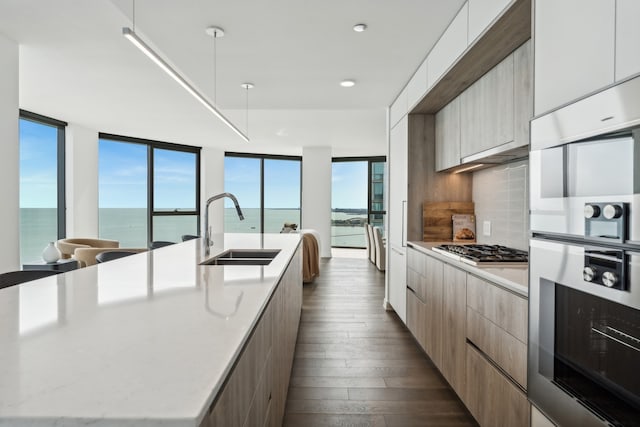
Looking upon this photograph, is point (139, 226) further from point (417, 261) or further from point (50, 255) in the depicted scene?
point (417, 261)

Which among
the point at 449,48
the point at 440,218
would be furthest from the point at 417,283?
the point at 449,48

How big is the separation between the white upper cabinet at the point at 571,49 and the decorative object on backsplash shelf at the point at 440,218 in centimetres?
198

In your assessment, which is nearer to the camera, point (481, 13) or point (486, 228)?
point (481, 13)

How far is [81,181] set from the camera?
6.18 m

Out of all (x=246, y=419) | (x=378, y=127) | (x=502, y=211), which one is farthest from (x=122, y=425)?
(x=378, y=127)

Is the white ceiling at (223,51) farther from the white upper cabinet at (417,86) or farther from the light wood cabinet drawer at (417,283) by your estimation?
the light wood cabinet drawer at (417,283)

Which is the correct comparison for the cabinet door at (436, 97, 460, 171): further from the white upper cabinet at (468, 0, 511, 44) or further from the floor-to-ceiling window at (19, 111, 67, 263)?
the floor-to-ceiling window at (19, 111, 67, 263)

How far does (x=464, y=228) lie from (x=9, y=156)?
392 centimetres

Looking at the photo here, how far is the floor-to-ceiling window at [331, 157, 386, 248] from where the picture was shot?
939 cm

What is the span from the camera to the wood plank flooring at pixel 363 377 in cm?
204

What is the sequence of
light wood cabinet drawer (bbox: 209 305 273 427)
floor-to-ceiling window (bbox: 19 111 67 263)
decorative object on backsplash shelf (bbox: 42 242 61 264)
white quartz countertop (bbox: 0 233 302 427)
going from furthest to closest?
floor-to-ceiling window (bbox: 19 111 67 263)
decorative object on backsplash shelf (bbox: 42 242 61 264)
light wood cabinet drawer (bbox: 209 305 273 427)
white quartz countertop (bbox: 0 233 302 427)

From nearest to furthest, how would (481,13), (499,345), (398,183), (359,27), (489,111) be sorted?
(499,345), (481,13), (489,111), (359,27), (398,183)

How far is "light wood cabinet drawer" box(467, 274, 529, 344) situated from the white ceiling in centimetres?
166

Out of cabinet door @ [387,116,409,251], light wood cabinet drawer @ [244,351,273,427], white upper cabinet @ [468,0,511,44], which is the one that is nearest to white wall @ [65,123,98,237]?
cabinet door @ [387,116,409,251]
